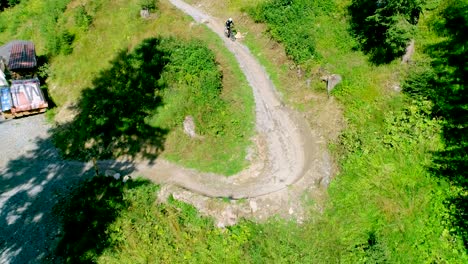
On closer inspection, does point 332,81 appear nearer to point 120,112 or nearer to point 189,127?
point 189,127

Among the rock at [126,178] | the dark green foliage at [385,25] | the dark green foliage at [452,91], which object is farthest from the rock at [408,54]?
the rock at [126,178]

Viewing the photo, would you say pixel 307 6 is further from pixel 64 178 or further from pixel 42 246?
Answer: pixel 42 246

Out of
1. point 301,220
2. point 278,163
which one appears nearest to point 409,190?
point 301,220

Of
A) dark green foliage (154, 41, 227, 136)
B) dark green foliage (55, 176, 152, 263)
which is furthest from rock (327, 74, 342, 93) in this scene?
dark green foliage (55, 176, 152, 263)

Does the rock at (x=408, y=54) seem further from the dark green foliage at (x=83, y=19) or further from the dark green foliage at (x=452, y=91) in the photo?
the dark green foliage at (x=83, y=19)

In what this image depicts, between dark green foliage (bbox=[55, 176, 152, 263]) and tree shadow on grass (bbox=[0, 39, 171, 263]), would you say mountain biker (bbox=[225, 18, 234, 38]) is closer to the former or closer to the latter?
tree shadow on grass (bbox=[0, 39, 171, 263])
